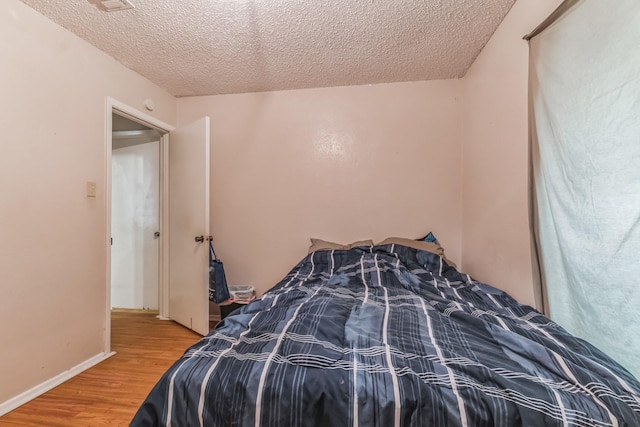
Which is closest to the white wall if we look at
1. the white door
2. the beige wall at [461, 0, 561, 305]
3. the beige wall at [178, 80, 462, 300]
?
the white door

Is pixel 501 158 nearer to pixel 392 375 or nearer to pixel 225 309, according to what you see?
pixel 392 375

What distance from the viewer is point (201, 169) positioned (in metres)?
2.37

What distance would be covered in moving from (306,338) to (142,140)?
298 cm

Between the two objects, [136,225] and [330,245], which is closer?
[330,245]

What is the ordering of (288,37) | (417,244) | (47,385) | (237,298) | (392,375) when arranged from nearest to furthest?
(392,375) < (47,385) < (288,37) < (417,244) < (237,298)

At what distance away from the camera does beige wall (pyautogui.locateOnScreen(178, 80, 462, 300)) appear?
2562 millimetres

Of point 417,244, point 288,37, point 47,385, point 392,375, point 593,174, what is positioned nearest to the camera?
point 392,375

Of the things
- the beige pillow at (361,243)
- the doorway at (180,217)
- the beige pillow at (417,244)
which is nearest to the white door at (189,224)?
the doorway at (180,217)

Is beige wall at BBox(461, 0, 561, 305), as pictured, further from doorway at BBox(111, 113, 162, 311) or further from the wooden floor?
doorway at BBox(111, 113, 162, 311)

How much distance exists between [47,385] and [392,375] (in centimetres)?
216

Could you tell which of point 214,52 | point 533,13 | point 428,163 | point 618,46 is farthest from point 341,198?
point 618,46

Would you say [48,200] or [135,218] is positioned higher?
[48,200]

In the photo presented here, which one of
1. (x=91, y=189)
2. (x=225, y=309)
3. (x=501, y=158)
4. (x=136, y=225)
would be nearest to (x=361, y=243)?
(x=501, y=158)

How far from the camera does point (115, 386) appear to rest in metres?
1.71
